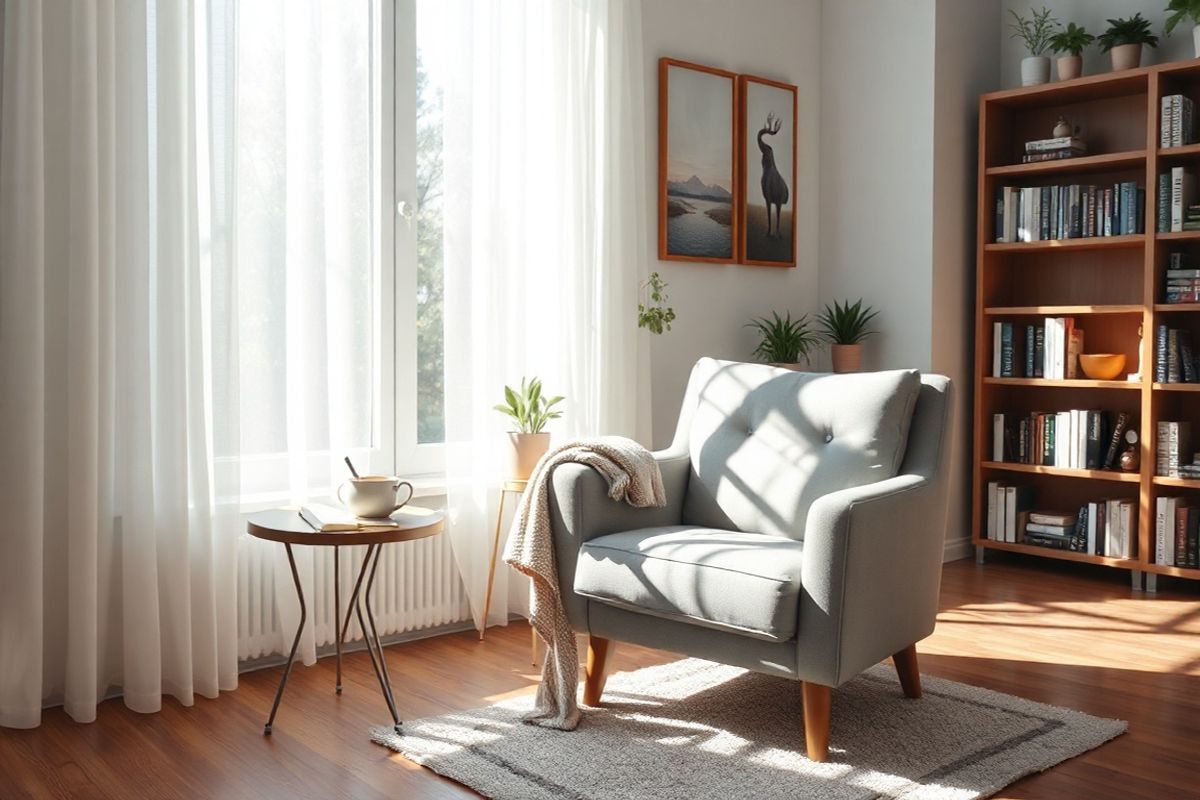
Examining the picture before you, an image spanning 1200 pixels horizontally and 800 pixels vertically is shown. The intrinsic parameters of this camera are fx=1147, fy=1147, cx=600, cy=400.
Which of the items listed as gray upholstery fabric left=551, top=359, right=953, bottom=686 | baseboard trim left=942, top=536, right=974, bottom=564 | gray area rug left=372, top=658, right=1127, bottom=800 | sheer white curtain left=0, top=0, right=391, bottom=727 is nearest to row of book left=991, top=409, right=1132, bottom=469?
baseboard trim left=942, top=536, right=974, bottom=564

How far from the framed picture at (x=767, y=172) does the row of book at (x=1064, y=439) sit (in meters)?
1.20

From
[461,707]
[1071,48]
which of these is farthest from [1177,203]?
[461,707]

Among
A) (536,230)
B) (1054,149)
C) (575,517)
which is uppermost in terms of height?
(1054,149)

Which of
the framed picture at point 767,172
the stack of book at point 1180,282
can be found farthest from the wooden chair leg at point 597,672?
the stack of book at point 1180,282

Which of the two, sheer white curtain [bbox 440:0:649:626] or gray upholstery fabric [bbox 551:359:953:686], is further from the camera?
sheer white curtain [bbox 440:0:649:626]

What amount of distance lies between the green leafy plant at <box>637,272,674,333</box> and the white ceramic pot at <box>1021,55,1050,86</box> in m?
1.77

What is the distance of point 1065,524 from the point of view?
15.4ft

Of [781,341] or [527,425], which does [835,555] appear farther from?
[781,341]

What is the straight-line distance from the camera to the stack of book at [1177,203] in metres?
4.28

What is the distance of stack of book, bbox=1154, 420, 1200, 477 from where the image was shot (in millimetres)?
4336

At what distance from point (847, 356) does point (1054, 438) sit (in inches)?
35.3

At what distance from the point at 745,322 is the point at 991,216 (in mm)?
1140

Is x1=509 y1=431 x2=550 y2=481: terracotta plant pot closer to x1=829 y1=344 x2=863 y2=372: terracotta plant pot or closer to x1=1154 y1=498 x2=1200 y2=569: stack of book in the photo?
x1=829 y1=344 x2=863 y2=372: terracotta plant pot

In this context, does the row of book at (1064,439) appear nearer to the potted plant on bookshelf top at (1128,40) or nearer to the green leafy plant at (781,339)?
the green leafy plant at (781,339)
